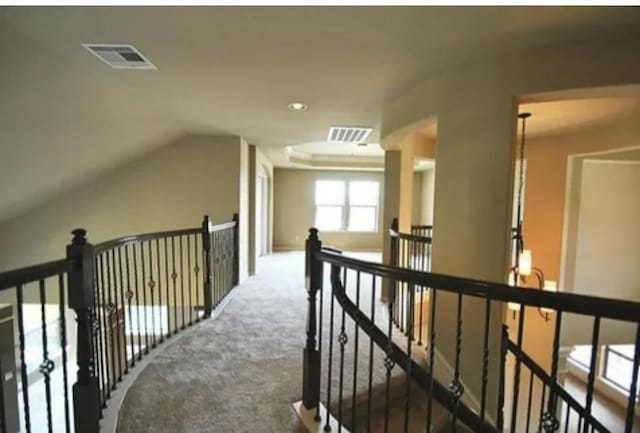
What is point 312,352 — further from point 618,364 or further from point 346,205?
point 346,205

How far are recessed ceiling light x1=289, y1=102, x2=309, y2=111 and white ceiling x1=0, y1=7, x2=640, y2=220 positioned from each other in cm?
12

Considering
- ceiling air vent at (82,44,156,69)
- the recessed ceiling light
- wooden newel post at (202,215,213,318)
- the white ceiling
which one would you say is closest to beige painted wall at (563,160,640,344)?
the white ceiling

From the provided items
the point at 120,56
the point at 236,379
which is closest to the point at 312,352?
the point at 236,379

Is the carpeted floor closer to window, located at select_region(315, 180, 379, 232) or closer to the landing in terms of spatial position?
the landing

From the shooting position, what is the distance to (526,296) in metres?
1.20

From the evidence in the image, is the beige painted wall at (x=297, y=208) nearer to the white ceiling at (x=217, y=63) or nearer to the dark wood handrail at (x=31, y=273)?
the white ceiling at (x=217, y=63)

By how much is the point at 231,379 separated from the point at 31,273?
5.22ft

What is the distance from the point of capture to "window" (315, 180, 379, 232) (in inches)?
400

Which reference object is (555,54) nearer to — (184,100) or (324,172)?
(184,100)

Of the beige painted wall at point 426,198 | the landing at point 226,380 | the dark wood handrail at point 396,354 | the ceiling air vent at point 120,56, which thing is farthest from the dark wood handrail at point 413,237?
the beige painted wall at point 426,198

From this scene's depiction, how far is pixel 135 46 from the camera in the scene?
247 centimetres

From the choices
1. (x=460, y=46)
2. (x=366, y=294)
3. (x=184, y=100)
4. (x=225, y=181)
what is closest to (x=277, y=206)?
(x=225, y=181)

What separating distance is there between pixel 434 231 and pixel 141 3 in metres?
2.61

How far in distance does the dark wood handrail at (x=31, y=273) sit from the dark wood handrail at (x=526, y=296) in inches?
54.1
